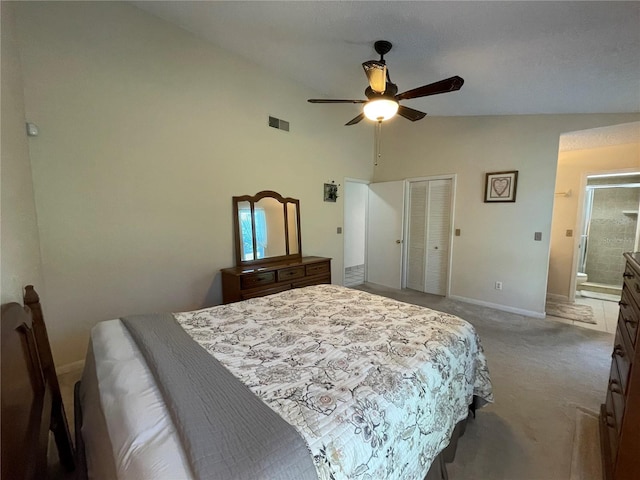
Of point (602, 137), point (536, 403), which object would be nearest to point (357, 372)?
point (536, 403)

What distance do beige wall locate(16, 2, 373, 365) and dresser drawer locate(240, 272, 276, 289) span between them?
418mm

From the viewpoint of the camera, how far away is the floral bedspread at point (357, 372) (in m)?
0.91

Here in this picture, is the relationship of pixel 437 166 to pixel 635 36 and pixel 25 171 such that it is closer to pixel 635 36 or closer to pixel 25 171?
pixel 635 36

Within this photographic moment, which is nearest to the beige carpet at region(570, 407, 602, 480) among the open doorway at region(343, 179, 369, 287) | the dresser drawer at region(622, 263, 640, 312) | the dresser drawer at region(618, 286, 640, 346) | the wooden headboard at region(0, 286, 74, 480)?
the dresser drawer at region(618, 286, 640, 346)

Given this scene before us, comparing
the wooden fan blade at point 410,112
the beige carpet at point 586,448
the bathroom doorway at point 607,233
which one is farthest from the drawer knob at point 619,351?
the bathroom doorway at point 607,233

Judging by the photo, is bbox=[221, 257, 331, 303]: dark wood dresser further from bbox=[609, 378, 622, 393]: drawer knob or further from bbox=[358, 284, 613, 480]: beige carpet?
bbox=[609, 378, 622, 393]: drawer knob

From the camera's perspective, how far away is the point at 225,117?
3143 millimetres

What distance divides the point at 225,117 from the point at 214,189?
83 centimetres

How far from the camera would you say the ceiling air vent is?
3.57 m

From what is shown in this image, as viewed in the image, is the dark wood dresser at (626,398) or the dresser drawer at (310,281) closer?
the dark wood dresser at (626,398)

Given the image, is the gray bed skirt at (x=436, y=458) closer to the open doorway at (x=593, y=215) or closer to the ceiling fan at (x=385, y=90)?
the ceiling fan at (x=385, y=90)

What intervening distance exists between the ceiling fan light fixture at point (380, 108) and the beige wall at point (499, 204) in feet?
7.33

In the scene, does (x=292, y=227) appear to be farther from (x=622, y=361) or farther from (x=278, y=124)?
(x=622, y=361)

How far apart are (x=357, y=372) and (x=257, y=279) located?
7.08 feet
